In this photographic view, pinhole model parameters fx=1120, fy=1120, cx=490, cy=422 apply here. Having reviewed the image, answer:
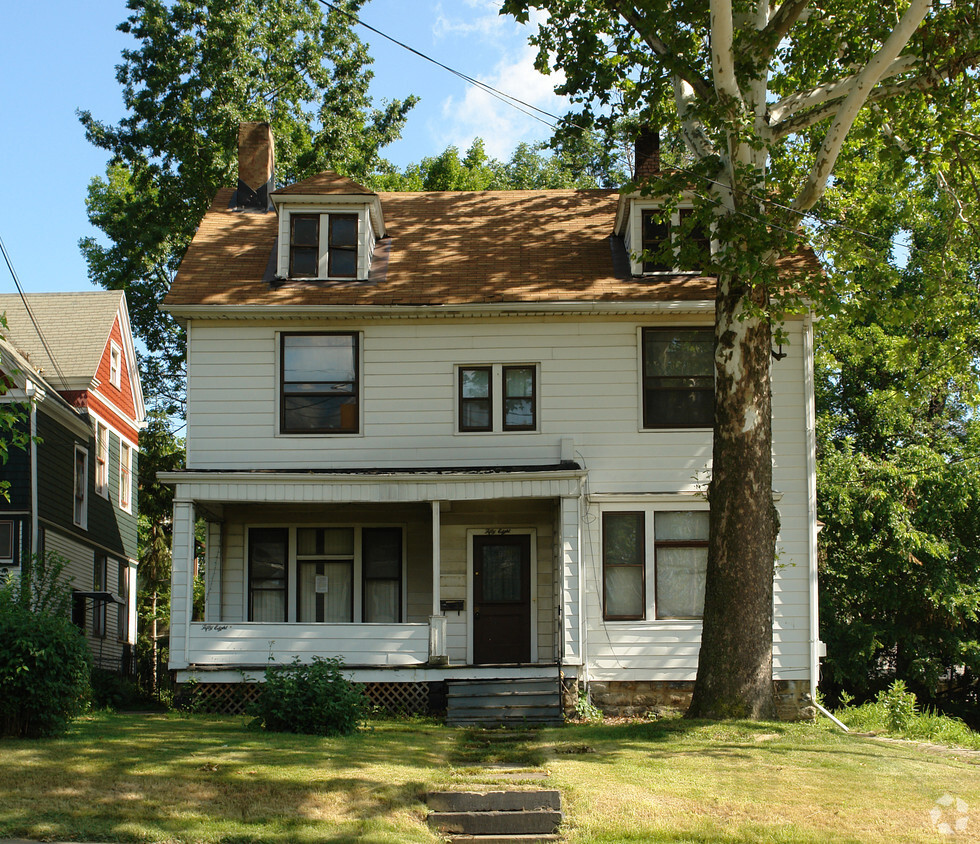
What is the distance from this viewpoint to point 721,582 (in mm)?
13836

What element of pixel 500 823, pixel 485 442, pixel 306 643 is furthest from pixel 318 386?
pixel 500 823

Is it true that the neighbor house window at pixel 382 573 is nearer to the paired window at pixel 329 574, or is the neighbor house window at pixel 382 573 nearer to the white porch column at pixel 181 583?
the paired window at pixel 329 574

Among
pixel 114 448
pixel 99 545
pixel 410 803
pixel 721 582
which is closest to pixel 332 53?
pixel 114 448

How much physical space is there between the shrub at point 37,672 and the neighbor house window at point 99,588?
14376 millimetres

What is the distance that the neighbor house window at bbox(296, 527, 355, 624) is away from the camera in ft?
58.9

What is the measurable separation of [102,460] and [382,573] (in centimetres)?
1131

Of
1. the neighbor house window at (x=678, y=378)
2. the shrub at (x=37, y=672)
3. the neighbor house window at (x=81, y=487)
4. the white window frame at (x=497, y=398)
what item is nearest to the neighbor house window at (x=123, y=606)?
the neighbor house window at (x=81, y=487)

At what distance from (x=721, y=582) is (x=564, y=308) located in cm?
552

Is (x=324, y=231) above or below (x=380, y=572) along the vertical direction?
above

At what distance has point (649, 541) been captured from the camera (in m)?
17.2

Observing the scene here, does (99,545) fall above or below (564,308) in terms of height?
below

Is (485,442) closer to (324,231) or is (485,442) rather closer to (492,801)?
(324,231)

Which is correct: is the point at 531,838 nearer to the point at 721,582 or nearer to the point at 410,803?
the point at 410,803

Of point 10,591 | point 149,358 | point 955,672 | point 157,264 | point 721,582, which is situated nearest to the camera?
point 10,591
